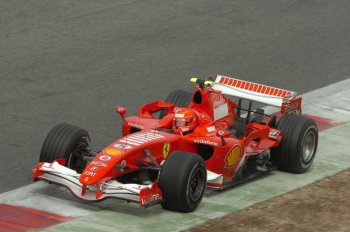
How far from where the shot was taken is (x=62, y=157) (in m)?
11.7

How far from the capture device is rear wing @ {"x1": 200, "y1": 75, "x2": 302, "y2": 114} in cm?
1304

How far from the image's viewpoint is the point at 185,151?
11742 millimetres

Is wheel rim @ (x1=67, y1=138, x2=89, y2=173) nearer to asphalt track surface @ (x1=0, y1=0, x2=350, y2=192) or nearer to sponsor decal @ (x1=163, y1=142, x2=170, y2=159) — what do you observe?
sponsor decal @ (x1=163, y1=142, x2=170, y2=159)

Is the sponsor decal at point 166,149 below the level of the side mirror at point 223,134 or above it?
below

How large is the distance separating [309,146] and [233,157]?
1.42m

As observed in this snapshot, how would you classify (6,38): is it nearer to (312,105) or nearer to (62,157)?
(312,105)

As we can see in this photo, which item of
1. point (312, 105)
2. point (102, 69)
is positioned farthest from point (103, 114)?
point (312, 105)

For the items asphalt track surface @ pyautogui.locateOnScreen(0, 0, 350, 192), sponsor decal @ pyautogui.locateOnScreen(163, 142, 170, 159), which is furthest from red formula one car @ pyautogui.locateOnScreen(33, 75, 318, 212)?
asphalt track surface @ pyautogui.locateOnScreen(0, 0, 350, 192)

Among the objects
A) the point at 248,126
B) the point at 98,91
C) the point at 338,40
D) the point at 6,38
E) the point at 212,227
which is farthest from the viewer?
the point at 338,40

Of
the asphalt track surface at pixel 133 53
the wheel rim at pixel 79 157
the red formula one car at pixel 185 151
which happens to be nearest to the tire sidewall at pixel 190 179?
the red formula one car at pixel 185 151

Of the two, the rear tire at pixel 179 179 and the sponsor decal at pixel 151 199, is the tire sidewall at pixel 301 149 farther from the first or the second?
the sponsor decal at pixel 151 199

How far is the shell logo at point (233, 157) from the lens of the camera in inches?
467

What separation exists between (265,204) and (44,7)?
949 cm

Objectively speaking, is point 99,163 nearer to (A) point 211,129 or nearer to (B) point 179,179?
(B) point 179,179
